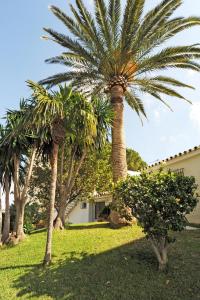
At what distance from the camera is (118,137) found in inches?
656

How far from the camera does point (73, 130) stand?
12227mm

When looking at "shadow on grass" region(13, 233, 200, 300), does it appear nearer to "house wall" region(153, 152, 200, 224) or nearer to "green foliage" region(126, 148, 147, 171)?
"house wall" region(153, 152, 200, 224)

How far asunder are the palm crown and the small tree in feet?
27.9

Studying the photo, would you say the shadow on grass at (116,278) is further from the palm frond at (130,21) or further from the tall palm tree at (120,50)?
the palm frond at (130,21)

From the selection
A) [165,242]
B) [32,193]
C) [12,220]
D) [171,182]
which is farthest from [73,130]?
[32,193]

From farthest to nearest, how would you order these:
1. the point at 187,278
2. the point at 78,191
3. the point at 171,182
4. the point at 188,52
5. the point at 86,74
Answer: the point at 78,191, the point at 86,74, the point at 188,52, the point at 171,182, the point at 187,278

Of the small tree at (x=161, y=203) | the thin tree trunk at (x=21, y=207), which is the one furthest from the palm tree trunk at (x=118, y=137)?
the small tree at (x=161, y=203)

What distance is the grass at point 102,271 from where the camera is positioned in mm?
8320

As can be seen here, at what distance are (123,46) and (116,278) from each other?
10.9m

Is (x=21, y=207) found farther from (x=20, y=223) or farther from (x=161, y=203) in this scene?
(x=161, y=203)

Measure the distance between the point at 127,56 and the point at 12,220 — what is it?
40.7ft

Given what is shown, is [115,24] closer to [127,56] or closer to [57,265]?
[127,56]

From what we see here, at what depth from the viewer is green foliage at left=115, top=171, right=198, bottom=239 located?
30.5 ft

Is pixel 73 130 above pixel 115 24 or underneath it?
underneath
